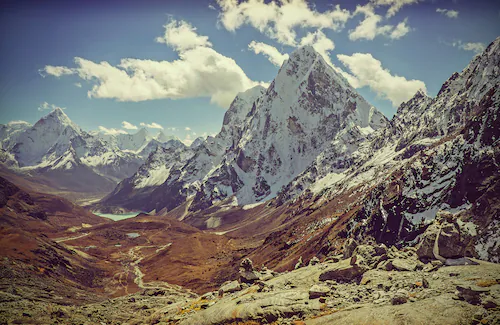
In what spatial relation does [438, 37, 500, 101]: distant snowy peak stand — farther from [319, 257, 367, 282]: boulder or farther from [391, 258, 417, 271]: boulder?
[319, 257, 367, 282]: boulder

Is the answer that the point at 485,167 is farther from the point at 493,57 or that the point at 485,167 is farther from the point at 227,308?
the point at 493,57

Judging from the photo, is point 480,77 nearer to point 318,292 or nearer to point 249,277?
point 249,277

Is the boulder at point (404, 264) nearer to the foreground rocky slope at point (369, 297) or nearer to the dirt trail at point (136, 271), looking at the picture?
the foreground rocky slope at point (369, 297)

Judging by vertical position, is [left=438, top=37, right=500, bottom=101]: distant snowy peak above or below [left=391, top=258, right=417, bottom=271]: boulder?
Answer: above

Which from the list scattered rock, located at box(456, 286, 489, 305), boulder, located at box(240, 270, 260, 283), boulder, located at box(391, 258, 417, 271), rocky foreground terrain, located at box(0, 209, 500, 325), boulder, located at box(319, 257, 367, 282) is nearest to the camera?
scattered rock, located at box(456, 286, 489, 305)

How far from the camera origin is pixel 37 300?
43.6 m

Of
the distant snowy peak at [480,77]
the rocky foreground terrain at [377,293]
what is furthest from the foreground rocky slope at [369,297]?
the distant snowy peak at [480,77]

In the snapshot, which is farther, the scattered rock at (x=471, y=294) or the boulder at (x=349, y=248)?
the boulder at (x=349, y=248)

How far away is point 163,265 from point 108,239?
231 ft

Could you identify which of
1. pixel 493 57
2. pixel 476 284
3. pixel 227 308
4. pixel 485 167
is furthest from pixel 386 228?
Result: pixel 493 57

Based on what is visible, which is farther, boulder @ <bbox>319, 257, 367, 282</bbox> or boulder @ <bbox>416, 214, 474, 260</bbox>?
boulder @ <bbox>319, 257, 367, 282</bbox>

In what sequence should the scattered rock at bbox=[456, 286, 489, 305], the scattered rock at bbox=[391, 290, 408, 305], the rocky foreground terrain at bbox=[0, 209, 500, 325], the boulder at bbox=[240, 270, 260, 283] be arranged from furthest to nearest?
→ 1. the boulder at bbox=[240, 270, 260, 283]
2. the scattered rock at bbox=[391, 290, 408, 305]
3. the rocky foreground terrain at bbox=[0, 209, 500, 325]
4. the scattered rock at bbox=[456, 286, 489, 305]

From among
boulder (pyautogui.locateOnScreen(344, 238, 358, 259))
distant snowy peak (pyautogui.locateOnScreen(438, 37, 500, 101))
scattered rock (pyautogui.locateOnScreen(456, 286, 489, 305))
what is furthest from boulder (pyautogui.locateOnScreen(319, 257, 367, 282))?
distant snowy peak (pyautogui.locateOnScreen(438, 37, 500, 101))

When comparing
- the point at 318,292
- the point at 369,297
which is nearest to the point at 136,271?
the point at 318,292
